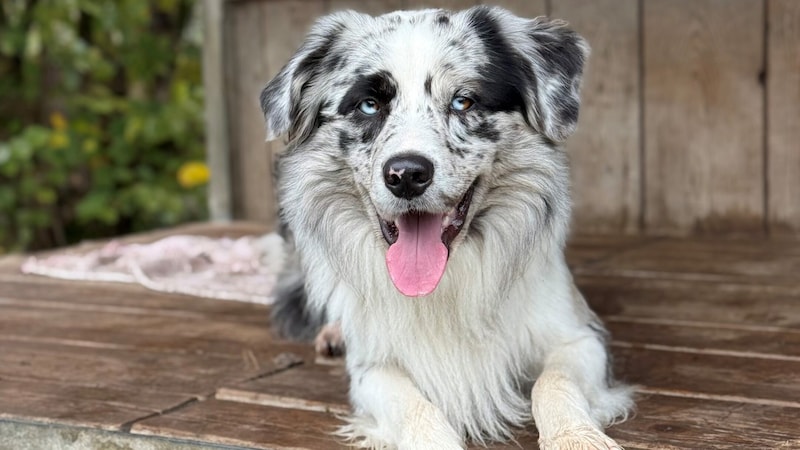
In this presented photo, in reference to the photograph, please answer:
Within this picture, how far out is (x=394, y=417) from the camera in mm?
2133

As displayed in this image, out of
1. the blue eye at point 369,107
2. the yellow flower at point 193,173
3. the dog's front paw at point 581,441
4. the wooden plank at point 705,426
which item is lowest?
the wooden plank at point 705,426

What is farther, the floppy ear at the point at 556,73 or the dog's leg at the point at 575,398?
the floppy ear at the point at 556,73

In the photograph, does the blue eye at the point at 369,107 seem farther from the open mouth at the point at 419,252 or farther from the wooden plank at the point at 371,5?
the wooden plank at the point at 371,5

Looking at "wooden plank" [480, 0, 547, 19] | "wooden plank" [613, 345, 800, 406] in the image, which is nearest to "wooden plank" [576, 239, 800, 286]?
"wooden plank" [613, 345, 800, 406]

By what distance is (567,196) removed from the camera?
244 cm

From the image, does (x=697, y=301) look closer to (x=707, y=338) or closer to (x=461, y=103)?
(x=707, y=338)

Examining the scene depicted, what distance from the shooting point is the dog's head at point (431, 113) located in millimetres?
2172

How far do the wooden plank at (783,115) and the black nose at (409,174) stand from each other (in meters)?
2.93

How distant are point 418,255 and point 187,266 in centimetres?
233

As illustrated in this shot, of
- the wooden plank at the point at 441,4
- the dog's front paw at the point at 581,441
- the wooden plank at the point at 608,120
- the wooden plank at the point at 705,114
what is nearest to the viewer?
the dog's front paw at the point at 581,441

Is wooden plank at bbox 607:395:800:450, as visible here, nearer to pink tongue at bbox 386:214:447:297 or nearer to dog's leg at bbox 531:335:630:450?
dog's leg at bbox 531:335:630:450

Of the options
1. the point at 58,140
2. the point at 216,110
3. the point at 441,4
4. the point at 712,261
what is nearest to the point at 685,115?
the point at 712,261

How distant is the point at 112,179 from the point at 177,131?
571 mm

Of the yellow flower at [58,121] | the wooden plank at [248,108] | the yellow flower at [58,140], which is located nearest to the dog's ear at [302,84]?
the wooden plank at [248,108]
